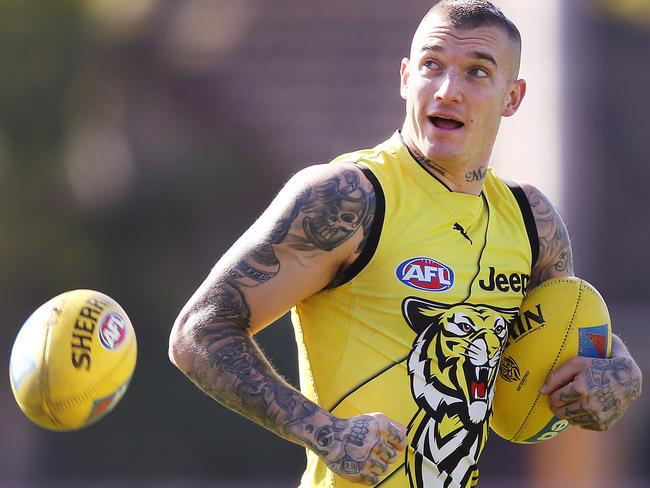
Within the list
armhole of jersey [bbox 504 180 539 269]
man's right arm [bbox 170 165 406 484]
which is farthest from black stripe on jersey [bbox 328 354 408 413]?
armhole of jersey [bbox 504 180 539 269]

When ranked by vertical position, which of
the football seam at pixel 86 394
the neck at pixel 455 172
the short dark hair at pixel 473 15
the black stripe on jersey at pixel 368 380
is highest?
the short dark hair at pixel 473 15

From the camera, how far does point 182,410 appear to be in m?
12.1

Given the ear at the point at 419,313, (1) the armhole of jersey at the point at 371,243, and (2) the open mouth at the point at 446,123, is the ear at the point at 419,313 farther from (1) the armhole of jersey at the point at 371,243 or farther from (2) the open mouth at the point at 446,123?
(2) the open mouth at the point at 446,123

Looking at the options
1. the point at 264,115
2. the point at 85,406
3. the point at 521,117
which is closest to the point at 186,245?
the point at 264,115

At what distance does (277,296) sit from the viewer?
371cm

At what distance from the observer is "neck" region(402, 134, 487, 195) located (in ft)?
13.4

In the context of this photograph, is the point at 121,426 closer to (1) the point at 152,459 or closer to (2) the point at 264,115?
(1) the point at 152,459

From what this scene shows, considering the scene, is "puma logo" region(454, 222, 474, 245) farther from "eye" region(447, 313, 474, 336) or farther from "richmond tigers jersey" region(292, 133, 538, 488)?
"eye" region(447, 313, 474, 336)

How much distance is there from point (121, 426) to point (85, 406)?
8.25m

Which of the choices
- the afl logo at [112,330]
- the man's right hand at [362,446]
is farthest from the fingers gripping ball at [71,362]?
the man's right hand at [362,446]

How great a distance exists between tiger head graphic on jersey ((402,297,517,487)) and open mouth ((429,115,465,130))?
2.02 feet

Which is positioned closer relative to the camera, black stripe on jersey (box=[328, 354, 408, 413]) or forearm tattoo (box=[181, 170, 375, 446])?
forearm tattoo (box=[181, 170, 375, 446])

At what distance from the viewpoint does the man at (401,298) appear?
3619mm

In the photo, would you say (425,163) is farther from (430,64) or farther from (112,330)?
(112,330)
